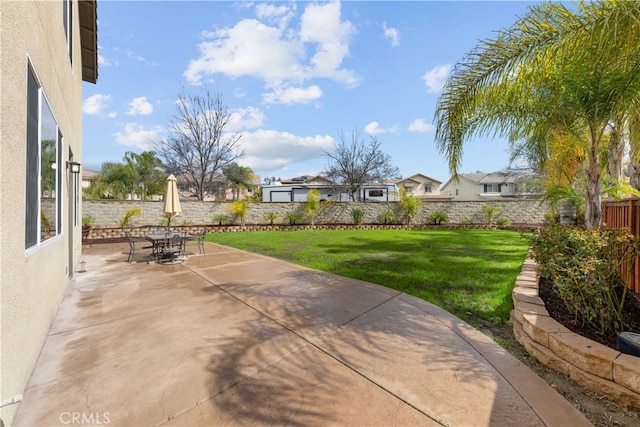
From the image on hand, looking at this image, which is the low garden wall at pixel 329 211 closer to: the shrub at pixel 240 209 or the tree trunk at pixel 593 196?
the shrub at pixel 240 209

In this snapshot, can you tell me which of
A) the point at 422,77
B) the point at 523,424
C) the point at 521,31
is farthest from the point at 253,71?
the point at 523,424

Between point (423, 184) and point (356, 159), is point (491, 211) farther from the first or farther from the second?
point (423, 184)

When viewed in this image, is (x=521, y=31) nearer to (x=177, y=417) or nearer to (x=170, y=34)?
(x=177, y=417)

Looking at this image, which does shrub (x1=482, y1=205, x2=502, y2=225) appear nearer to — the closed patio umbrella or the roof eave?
the closed patio umbrella

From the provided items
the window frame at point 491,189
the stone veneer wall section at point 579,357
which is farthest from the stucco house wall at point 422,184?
the stone veneer wall section at point 579,357

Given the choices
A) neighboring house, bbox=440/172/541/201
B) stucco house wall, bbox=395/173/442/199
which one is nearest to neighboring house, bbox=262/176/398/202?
neighboring house, bbox=440/172/541/201

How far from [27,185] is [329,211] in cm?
1691

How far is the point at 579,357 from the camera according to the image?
238cm

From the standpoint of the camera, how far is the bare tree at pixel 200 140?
2225cm

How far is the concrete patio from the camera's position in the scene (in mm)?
2021

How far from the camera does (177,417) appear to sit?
6.53 ft

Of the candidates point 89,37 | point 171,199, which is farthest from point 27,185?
point 89,37
